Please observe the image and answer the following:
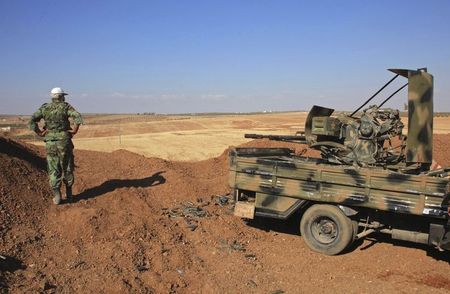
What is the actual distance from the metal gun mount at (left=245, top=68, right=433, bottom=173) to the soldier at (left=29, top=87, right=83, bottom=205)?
421cm

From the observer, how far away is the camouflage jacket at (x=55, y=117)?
770cm

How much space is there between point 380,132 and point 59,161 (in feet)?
17.9

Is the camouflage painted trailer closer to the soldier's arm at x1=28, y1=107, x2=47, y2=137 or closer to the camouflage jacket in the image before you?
the camouflage jacket

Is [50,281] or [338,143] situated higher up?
[338,143]

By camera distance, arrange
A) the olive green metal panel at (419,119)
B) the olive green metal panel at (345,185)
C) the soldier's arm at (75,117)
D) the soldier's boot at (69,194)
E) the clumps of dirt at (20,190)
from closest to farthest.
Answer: the olive green metal panel at (345,185), the clumps of dirt at (20,190), the olive green metal panel at (419,119), the soldier's arm at (75,117), the soldier's boot at (69,194)

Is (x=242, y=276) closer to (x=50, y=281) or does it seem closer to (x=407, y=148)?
(x=50, y=281)

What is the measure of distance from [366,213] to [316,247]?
94cm

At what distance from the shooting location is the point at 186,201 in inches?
362

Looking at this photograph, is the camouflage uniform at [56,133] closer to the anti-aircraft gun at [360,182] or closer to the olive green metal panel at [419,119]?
the anti-aircraft gun at [360,182]

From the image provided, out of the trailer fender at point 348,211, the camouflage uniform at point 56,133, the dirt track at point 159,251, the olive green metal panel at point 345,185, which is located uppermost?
→ the camouflage uniform at point 56,133

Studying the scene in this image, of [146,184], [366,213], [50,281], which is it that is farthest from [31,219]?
[366,213]

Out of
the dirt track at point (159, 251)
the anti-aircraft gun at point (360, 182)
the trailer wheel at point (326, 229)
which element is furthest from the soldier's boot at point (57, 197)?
the trailer wheel at point (326, 229)

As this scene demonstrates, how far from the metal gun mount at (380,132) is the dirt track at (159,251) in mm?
1419

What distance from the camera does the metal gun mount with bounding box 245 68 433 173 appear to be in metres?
7.19
